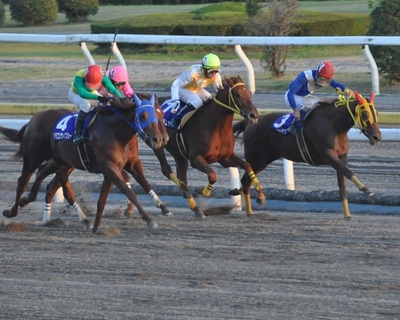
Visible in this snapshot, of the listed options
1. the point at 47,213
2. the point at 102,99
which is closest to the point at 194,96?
the point at 102,99

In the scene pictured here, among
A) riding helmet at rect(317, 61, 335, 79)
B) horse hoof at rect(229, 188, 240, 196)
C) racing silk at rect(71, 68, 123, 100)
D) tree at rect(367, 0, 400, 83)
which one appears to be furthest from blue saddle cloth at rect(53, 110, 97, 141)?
tree at rect(367, 0, 400, 83)

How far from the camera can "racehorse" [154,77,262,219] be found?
369 inches

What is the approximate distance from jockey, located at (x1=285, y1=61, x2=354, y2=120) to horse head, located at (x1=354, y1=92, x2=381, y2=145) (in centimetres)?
41

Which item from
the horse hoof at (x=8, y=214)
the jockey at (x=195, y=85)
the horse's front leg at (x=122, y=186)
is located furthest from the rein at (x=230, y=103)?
the horse hoof at (x=8, y=214)

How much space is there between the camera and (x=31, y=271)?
735cm

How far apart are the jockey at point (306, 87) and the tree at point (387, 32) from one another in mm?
5981

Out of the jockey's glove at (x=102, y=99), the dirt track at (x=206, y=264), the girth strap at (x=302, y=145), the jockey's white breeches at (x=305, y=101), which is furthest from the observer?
Result: the jockey's white breeches at (x=305, y=101)

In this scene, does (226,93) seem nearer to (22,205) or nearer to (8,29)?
(22,205)

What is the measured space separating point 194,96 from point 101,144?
52.1 inches

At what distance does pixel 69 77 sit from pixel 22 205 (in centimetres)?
961

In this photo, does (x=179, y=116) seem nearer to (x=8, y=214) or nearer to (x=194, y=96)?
(x=194, y=96)

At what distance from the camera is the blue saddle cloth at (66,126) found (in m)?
9.02

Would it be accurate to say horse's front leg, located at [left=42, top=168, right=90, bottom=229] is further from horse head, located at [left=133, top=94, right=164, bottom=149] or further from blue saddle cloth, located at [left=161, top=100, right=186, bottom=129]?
horse head, located at [left=133, top=94, right=164, bottom=149]

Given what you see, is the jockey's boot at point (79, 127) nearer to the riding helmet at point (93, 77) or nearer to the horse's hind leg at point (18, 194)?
the riding helmet at point (93, 77)
